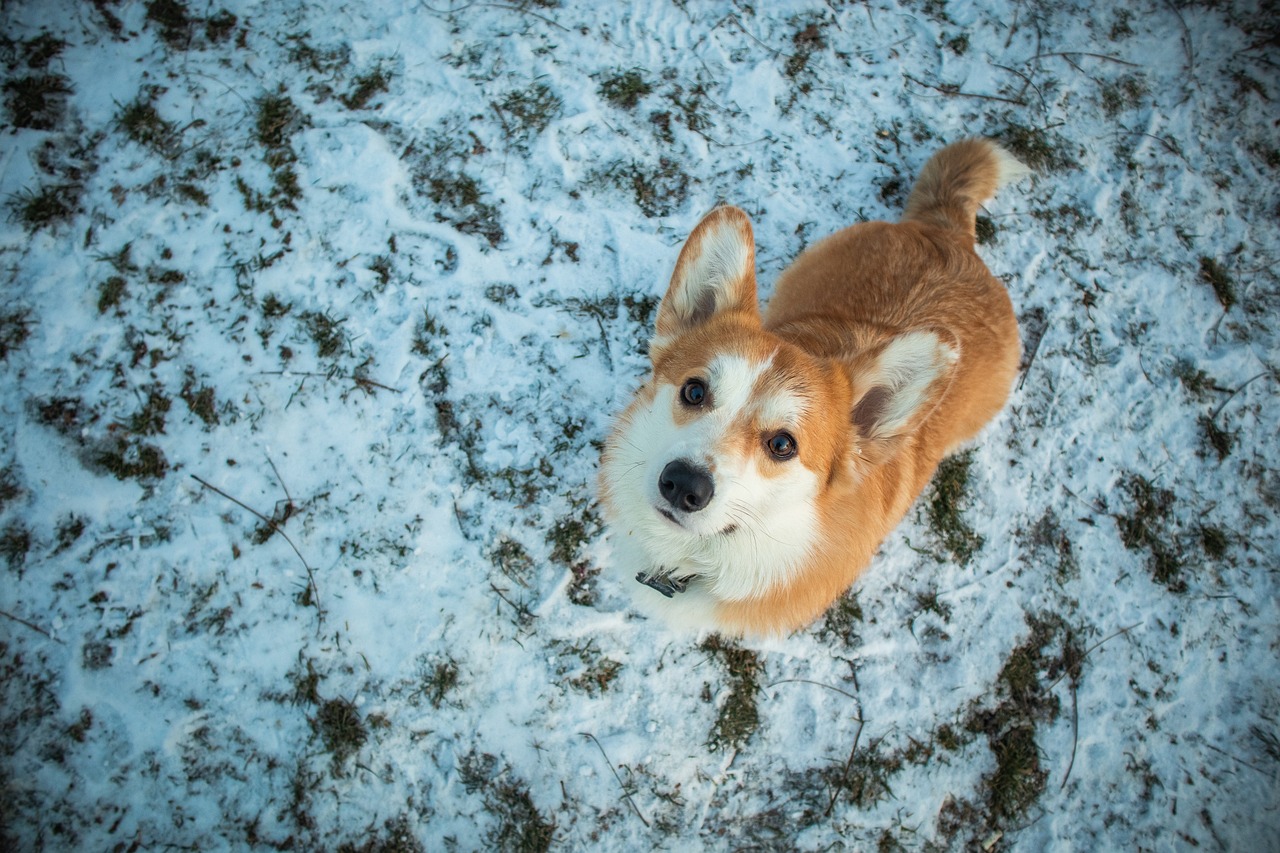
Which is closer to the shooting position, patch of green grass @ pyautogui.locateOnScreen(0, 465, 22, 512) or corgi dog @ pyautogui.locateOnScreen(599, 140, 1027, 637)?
corgi dog @ pyautogui.locateOnScreen(599, 140, 1027, 637)

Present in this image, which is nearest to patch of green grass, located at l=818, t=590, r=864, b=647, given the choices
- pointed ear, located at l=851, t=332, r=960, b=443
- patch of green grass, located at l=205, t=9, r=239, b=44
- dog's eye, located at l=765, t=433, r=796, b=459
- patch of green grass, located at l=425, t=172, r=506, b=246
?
pointed ear, located at l=851, t=332, r=960, b=443

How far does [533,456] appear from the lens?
9.86 feet

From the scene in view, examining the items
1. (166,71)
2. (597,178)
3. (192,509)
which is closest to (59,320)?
(192,509)

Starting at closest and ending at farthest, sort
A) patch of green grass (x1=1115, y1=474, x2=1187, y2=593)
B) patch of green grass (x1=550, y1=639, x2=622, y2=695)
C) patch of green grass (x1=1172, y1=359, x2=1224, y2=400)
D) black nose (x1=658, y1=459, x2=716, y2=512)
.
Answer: black nose (x1=658, y1=459, x2=716, y2=512) → patch of green grass (x1=550, y1=639, x2=622, y2=695) → patch of green grass (x1=1115, y1=474, x2=1187, y2=593) → patch of green grass (x1=1172, y1=359, x2=1224, y2=400)

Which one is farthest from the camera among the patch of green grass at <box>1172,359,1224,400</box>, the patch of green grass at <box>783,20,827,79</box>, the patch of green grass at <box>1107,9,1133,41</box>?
the patch of green grass at <box>1107,9,1133,41</box>

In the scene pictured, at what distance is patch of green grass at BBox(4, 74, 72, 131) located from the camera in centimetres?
312

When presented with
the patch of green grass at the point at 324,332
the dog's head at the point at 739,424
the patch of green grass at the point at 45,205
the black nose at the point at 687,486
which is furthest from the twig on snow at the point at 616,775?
the patch of green grass at the point at 45,205

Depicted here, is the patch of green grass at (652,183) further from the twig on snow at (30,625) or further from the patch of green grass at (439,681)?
the twig on snow at (30,625)

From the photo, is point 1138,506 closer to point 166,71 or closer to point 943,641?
point 943,641

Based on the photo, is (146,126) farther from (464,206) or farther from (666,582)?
(666,582)

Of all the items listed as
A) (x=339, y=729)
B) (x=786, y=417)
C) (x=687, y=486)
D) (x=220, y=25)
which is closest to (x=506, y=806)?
(x=339, y=729)

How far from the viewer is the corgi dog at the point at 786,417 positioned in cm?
189

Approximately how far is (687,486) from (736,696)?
5.25ft

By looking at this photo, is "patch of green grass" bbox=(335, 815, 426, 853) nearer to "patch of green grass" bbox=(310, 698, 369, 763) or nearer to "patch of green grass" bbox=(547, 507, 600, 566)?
"patch of green grass" bbox=(310, 698, 369, 763)
